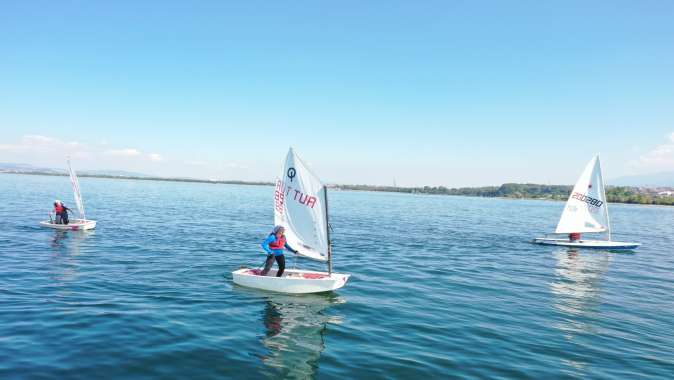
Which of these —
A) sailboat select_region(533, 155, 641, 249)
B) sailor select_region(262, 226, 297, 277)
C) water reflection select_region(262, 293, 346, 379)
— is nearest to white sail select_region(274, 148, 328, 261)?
sailor select_region(262, 226, 297, 277)

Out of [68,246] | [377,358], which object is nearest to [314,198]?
[377,358]

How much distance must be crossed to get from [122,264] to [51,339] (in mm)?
13574

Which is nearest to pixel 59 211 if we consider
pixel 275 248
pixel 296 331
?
pixel 275 248

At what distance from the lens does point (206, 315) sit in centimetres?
1805

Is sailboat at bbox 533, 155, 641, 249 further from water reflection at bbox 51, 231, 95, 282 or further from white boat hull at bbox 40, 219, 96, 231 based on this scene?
white boat hull at bbox 40, 219, 96, 231

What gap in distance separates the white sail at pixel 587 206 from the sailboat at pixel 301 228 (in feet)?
117

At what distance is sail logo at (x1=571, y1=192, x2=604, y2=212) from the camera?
157ft

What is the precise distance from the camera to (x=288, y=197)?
78.3 feet

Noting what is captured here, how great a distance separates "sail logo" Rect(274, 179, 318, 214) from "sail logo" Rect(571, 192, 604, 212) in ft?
125

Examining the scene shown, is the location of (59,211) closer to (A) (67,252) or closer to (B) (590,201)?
(A) (67,252)

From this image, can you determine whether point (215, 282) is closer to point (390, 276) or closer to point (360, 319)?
point (360, 319)

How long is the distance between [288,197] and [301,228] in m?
1.93

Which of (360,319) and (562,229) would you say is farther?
(562,229)

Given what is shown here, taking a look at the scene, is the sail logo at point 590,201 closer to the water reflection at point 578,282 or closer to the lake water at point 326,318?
the water reflection at point 578,282
